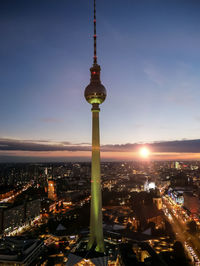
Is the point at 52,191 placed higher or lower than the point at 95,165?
lower

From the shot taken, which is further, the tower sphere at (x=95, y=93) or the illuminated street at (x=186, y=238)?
the tower sphere at (x=95, y=93)

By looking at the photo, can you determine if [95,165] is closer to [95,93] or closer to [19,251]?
[95,93]

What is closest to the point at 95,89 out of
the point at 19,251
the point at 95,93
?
the point at 95,93

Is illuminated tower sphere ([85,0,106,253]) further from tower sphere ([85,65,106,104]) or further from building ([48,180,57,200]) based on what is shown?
building ([48,180,57,200])

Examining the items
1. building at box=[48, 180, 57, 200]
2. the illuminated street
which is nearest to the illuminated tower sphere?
the illuminated street

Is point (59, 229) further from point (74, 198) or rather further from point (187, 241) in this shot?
point (74, 198)

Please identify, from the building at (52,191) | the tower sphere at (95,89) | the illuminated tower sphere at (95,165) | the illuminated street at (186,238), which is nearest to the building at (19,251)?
the illuminated tower sphere at (95,165)

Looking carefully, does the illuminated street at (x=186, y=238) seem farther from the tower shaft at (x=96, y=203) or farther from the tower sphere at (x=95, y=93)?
the tower sphere at (x=95, y=93)

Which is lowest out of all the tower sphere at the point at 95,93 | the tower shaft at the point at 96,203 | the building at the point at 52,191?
the building at the point at 52,191
